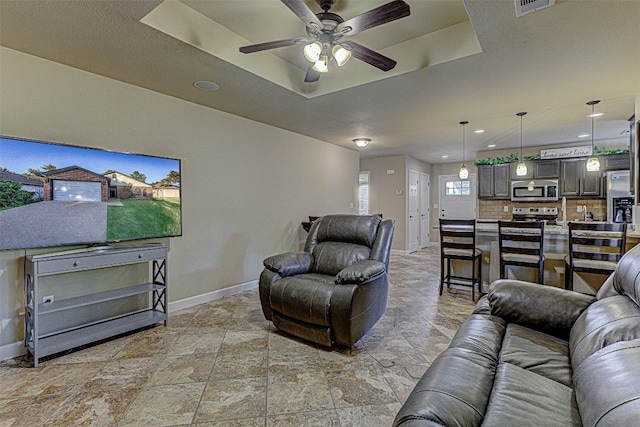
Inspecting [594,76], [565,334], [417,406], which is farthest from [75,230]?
[594,76]

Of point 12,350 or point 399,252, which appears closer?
point 12,350

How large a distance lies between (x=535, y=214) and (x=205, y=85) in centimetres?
647

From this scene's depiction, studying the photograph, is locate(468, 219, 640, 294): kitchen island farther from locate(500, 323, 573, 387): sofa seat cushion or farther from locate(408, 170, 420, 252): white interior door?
locate(408, 170, 420, 252): white interior door

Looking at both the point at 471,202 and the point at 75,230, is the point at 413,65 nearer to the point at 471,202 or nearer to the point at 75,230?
the point at 75,230

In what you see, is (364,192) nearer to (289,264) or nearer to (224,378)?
(289,264)

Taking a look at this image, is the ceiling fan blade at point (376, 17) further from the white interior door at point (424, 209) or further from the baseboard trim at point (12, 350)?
the white interior door at point (424, 209)

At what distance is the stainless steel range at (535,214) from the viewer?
6055 millimetres

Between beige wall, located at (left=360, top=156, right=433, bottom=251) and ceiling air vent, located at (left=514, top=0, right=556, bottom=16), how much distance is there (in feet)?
18.2

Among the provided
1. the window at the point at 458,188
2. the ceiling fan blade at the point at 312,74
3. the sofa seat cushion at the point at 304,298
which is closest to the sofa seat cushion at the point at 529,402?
the sofa seat cushion at the point at 304,298

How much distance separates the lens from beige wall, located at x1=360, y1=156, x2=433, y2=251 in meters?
7.42

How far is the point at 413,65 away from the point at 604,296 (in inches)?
86.2

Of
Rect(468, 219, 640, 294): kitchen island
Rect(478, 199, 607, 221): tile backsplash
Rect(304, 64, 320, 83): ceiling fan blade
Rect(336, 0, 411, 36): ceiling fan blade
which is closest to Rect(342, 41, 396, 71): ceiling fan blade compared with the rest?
Rect(336, 0, 411, 36): ceiling fan blade

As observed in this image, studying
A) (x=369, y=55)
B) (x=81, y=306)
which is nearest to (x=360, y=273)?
(x=369, y=55)

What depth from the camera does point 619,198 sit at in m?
5.23
